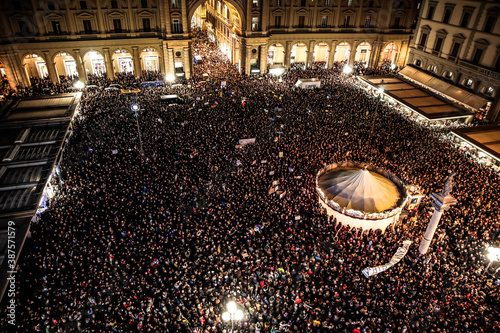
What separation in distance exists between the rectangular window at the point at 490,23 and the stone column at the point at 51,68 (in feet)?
165

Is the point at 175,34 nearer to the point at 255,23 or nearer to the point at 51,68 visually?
the point at 255,23

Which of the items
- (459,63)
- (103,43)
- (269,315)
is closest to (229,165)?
(269,315)

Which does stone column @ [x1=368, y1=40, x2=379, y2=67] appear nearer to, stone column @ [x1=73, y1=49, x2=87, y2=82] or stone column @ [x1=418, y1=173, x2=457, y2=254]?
stone column @ [x1=418, y1=173, x2=457, y2=254]

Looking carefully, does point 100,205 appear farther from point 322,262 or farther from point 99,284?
point 322,262

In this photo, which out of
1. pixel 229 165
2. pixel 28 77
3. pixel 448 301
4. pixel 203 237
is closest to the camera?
pixel 448 301

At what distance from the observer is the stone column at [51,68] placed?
42278 mm

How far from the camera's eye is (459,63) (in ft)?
129

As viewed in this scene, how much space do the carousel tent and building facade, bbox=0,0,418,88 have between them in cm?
2995

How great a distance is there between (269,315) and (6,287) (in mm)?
12874

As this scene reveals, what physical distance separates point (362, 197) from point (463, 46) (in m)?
27.4

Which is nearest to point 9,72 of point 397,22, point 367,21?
point 367,21

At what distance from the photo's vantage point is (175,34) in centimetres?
4494

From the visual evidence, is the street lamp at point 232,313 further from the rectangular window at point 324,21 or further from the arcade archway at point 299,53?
the arcade archway at point 299,53

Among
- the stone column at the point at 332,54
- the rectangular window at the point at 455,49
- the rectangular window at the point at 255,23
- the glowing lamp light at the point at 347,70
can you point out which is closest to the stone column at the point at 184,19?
the rectangular window at the point at 255,23
